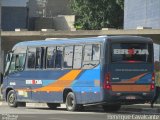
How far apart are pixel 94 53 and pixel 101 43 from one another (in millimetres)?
562

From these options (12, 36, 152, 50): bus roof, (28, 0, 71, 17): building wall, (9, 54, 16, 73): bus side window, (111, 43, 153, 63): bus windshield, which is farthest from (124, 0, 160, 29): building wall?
(111, 43, 153, 63): bus windshield

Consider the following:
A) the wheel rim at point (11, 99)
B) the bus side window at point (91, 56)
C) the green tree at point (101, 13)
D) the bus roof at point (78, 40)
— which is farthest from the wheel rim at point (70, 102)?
the green tree at point (101, 13)

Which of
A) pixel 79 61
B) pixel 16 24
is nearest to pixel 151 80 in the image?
pixel 79 61

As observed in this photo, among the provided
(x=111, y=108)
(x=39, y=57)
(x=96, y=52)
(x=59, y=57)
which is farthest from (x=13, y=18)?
(x=96, y=52)

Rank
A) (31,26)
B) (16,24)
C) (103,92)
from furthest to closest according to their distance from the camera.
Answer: (31,26) < (16,24) < (103,92)

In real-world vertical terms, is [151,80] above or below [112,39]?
below

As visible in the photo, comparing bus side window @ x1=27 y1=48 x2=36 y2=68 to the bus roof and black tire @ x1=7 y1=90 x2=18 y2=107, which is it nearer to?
the bus roof

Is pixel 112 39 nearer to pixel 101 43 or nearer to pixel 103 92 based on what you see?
pixel 101 43

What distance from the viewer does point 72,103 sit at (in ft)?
89.2

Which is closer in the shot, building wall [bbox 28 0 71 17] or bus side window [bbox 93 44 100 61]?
bus side window [bbox 93 44 100 61]

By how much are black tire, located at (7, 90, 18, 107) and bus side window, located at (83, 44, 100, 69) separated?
5.90 meters

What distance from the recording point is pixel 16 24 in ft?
237

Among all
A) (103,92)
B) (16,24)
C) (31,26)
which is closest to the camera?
(103,92)

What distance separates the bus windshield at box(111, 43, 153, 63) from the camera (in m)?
25.6
